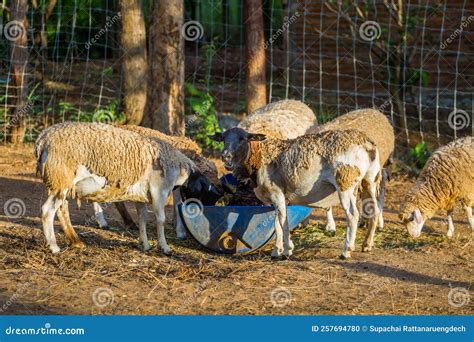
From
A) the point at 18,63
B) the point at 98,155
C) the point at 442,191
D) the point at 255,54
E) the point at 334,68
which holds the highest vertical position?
the point at 255,54

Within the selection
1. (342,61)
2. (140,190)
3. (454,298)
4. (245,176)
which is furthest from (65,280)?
(342,61)

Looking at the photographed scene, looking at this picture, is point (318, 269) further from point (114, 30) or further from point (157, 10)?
point (114, 30)

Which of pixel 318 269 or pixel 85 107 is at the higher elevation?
pixel 85 107

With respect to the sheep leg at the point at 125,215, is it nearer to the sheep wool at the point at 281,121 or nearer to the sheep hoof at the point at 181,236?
the sheep hoof at the point at 181,236

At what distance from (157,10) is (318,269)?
6485mm

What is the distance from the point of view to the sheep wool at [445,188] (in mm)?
10461

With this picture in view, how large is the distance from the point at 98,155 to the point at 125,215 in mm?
1713

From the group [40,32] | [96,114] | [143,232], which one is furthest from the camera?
[40,32]

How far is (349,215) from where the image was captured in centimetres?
931

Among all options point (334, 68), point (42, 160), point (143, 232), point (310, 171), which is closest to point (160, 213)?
point (143, 232)

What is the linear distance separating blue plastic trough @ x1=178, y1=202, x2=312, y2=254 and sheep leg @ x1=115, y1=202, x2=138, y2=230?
1302 mm

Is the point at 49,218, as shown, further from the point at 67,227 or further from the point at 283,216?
the point at 283,216

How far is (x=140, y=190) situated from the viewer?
9.52 metres

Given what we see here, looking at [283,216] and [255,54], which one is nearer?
[283,216]
